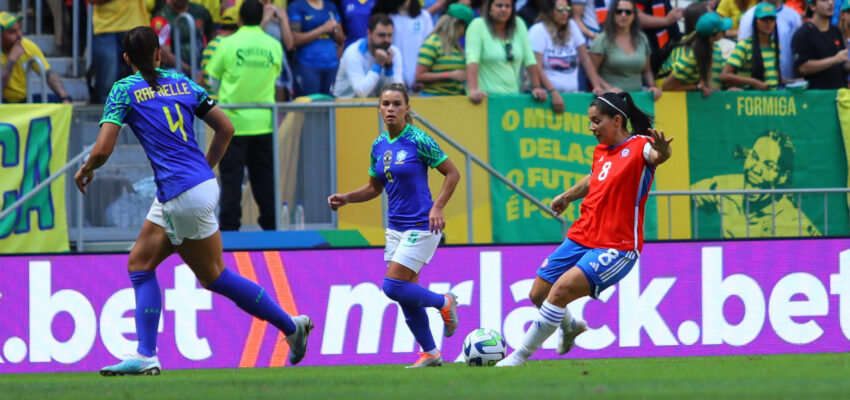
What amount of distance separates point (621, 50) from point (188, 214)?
7250 mm

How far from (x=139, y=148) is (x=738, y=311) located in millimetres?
5793

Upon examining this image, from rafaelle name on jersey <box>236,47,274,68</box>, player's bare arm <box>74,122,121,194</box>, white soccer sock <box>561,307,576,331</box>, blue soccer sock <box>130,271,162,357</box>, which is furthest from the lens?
rafaelle name on jersey <box>236,47,274,68</box>

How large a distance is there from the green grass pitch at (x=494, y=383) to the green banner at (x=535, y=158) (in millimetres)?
4238

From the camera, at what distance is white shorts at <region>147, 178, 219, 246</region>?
7.57 m

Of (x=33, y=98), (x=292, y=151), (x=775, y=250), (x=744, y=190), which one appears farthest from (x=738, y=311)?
(x=33, y=98)

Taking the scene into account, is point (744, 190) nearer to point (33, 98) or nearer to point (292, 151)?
point (292, 151)

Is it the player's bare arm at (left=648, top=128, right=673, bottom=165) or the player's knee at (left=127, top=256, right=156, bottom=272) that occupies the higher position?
the player's bare arm at (left=648, top=128, right=673, bottom=165)

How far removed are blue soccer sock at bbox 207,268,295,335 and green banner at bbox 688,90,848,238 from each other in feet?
21.0

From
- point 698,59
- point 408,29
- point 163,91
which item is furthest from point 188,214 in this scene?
point 698,59

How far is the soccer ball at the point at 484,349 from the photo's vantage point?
8828 millimetres

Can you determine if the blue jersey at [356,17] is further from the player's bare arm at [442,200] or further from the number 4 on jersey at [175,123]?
the number 4 on jersey at [175,123]

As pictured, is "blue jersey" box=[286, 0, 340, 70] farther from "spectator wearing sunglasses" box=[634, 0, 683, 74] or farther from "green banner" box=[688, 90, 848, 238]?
"green banner" box=[688, 90, 848, 238]

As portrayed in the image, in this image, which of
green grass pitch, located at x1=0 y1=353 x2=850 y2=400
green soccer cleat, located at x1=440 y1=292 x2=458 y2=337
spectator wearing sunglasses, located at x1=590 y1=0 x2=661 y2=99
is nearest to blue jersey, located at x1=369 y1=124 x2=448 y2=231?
green soccer cleat, located at x1=440 y1=292 x2=458 y2=337

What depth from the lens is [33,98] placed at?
13461 mm
